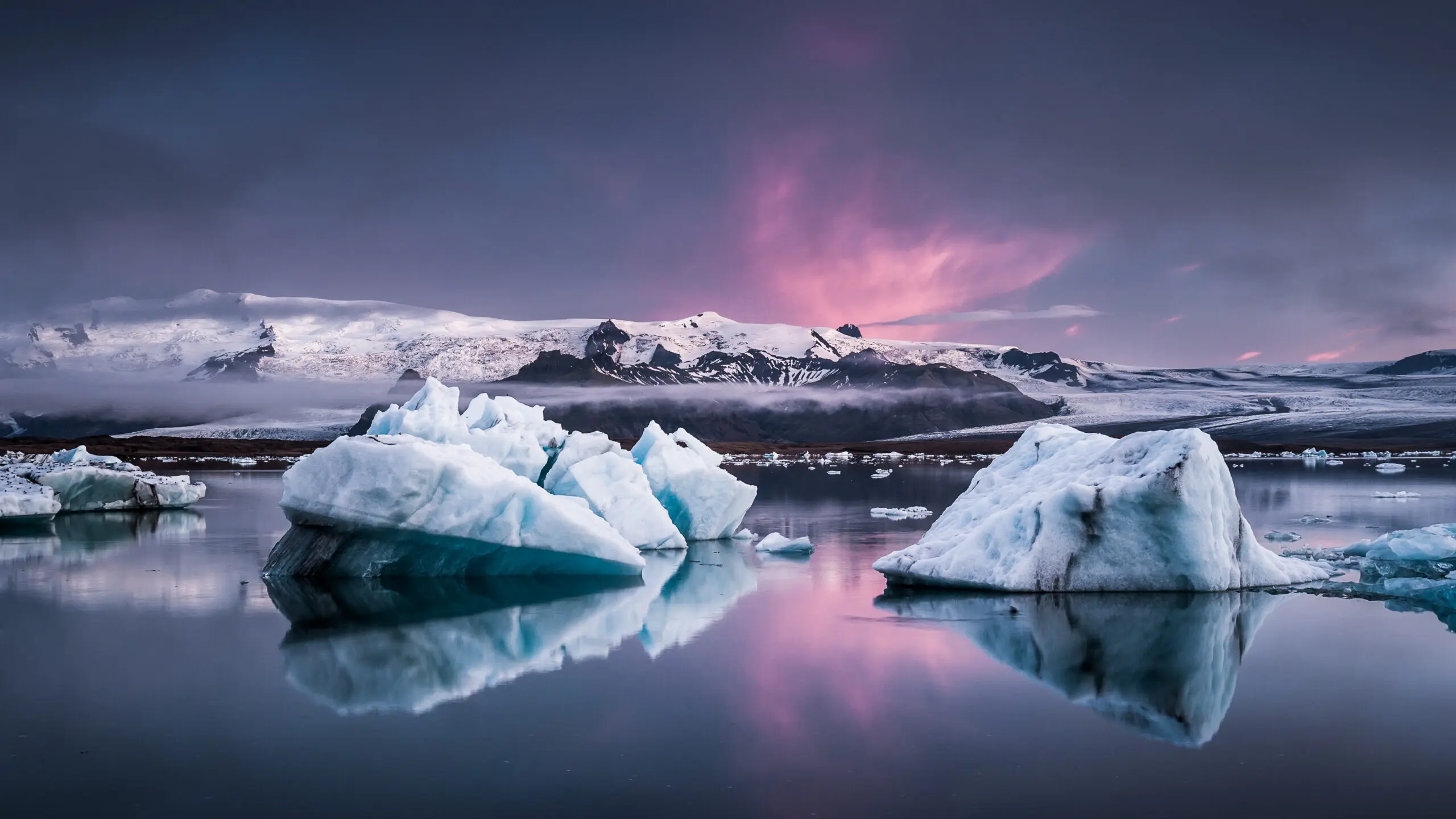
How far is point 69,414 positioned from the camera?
163 metres

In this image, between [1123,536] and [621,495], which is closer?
[1123,536]

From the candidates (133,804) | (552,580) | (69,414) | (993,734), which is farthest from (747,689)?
(69,414)

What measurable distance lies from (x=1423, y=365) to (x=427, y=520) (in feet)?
572

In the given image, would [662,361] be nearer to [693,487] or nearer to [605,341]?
[605,341]

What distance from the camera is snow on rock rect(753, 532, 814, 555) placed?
728 inches

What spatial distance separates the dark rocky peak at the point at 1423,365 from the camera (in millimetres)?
149625

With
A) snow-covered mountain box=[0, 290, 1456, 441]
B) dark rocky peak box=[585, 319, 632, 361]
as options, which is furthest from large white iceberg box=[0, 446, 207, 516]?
dark rocky peak box=[585, 319, 632, 361]

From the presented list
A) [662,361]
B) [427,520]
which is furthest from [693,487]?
[662,361]

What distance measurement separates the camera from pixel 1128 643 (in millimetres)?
10148

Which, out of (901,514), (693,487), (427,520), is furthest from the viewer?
(901,514)

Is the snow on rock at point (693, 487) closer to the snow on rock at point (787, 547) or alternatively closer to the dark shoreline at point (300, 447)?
the snow on rock at point (787, 547)

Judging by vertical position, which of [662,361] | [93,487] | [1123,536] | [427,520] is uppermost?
[662,361]

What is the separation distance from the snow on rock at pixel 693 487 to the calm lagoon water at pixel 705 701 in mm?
4688

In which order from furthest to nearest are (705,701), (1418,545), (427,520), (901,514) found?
(901,514)
(427,520)
(1418,545)
(705,701)
